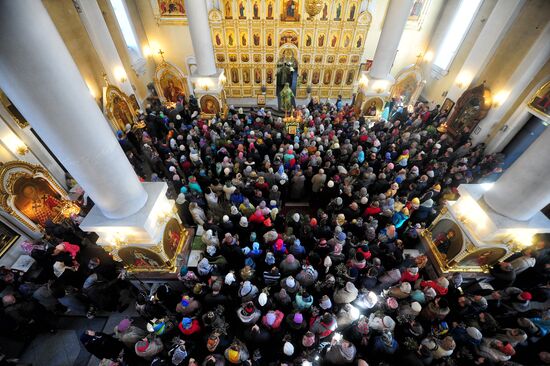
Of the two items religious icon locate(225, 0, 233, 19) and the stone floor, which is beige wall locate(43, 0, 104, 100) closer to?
religious icon locate(225, 0, 233, 19)

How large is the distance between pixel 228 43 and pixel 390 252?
1263 cm

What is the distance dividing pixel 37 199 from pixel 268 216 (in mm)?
6436

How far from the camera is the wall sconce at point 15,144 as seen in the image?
256 inches

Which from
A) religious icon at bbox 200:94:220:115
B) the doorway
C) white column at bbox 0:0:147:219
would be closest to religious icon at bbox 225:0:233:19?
religious icon at bbox 200:94:220:115

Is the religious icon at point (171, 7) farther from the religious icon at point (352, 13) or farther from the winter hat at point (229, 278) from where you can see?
the winter hat at point (229, 278)

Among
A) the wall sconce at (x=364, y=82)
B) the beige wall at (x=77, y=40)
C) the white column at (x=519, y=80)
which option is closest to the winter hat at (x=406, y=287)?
the white column at (x=519, y=80)

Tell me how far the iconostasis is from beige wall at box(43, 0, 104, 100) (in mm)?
5531

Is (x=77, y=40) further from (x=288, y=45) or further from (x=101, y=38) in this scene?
(x=288, y=45)

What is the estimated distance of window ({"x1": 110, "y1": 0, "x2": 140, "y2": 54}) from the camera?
11.8 meters

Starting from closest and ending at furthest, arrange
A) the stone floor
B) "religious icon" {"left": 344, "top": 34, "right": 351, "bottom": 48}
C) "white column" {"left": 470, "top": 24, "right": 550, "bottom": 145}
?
the stone floor → "white column" {"left": 470, "top": 24, "right": 550, "bottom": 145} → "religious icon" {"left": 344, "top": 34, "right": 351, "bottom": 48}

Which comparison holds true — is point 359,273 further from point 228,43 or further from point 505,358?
point 228,43

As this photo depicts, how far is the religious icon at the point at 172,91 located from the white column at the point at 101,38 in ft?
8.52

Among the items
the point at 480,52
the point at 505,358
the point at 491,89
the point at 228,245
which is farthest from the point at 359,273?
the point at 480,52

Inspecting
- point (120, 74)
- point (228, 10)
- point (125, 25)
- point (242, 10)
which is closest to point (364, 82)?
point (242, 10)
